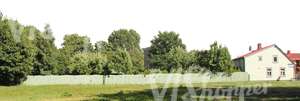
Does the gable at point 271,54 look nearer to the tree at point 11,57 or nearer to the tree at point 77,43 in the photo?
the tree at point 11,57

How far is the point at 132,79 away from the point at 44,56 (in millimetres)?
13215

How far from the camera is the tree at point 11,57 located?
203 feet

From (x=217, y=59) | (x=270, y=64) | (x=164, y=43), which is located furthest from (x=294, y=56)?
(x=164, y=43)

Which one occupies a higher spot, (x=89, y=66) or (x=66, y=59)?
(x=66, y=59)

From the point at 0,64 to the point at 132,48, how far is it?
292ft

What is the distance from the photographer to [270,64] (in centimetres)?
8650

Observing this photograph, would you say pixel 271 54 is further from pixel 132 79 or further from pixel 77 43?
pixel 77 43

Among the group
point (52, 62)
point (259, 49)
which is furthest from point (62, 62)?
point (259, 49)

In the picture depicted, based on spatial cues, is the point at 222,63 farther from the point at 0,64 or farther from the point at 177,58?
the point at 0,64

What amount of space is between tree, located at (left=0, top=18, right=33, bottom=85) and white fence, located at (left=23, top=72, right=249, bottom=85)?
184 inches

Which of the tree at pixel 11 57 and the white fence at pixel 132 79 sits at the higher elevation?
the tree at pixel 11 57

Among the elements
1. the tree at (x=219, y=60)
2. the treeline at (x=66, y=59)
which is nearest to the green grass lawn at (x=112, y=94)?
the treeline at (x=66, y=59)

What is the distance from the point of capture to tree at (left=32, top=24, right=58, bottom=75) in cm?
7469

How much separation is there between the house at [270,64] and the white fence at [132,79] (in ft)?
16.9
